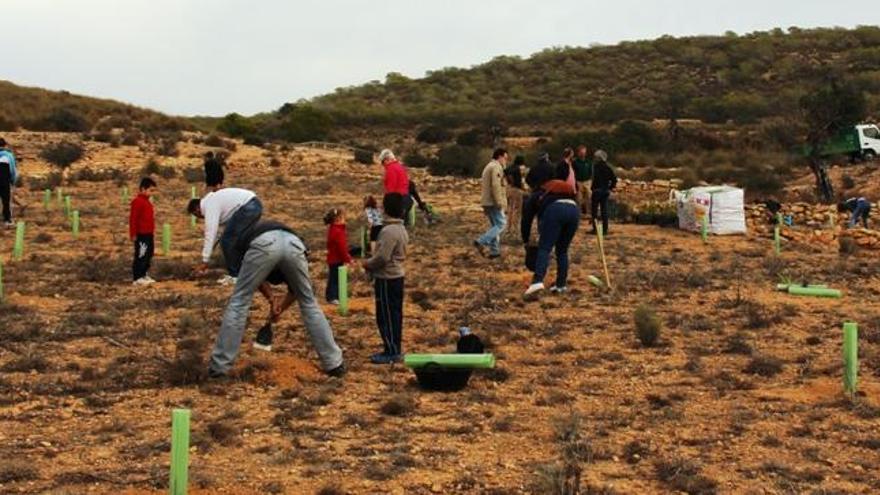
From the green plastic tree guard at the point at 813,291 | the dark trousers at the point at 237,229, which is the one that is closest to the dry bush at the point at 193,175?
the green plastic tree guard at the point at 813,291

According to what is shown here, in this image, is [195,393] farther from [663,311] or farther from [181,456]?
[663,311]

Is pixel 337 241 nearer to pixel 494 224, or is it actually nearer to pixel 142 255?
pixel 142 255

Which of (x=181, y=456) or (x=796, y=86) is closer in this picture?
(x=181, y=456)

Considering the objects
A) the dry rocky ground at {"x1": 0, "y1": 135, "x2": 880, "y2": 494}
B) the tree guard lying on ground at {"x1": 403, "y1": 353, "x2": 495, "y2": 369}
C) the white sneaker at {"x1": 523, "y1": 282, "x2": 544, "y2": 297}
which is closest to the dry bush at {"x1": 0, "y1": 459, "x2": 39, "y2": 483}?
the dry rocky ground at {"x1": 0, "y1": 135, "x2": 880, "y2": 494}

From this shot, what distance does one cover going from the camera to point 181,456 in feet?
15.0

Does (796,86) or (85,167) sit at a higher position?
(796,86)

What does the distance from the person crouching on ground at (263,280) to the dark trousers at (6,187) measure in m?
10.5

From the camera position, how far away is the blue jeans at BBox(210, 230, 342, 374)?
6.84 metres

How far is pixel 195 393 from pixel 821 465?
4081 millimetres

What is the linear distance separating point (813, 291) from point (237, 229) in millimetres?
6770

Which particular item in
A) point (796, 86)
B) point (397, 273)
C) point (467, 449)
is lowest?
point (467, 449)

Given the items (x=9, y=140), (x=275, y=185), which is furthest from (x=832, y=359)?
(x=9, y=140)

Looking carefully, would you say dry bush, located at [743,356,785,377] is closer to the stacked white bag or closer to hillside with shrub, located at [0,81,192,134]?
the stacked white bag

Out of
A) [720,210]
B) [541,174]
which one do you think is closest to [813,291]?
[541,174]
